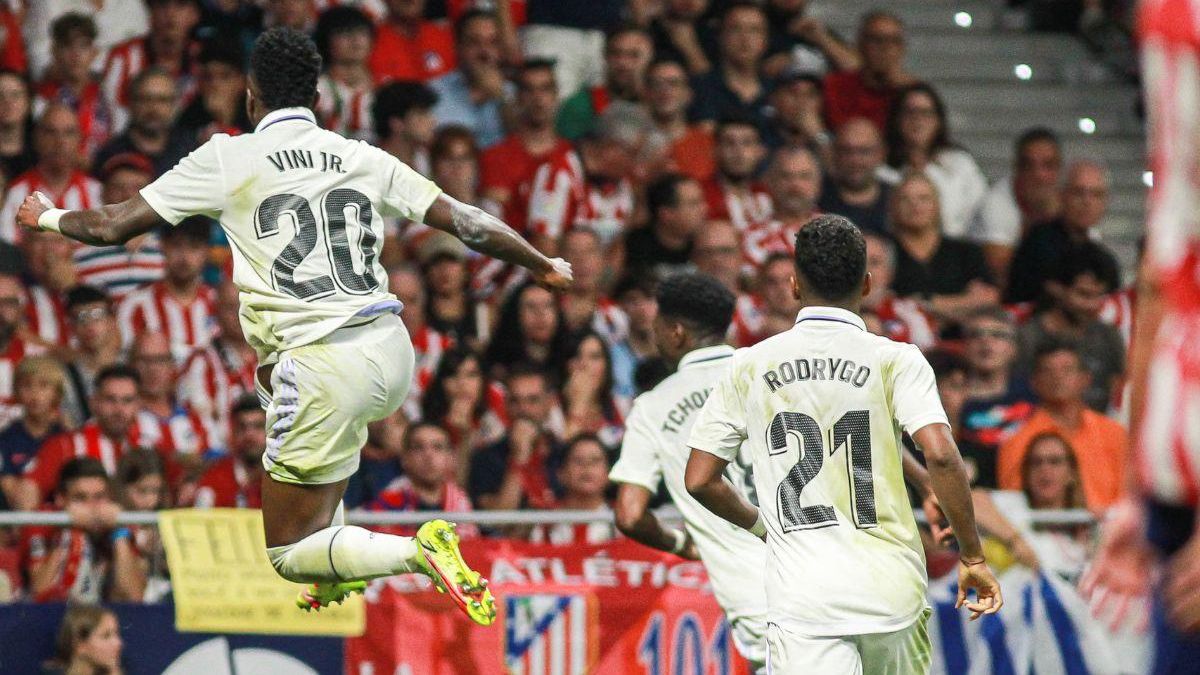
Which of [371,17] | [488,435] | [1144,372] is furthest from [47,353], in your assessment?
[1144,372]

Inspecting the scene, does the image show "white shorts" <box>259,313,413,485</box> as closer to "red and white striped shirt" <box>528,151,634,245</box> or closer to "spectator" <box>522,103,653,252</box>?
"spectator" <box>522,103,653,252</box>

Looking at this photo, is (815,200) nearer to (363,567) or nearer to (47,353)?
(47,353)

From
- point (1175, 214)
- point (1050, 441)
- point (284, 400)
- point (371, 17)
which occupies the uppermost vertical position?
point (371, 17)

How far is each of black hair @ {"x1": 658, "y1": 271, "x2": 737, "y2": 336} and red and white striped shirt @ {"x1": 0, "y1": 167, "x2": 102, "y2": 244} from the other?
4106mm

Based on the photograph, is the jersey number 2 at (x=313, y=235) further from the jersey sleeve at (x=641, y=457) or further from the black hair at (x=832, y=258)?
the black hair at (x=832, y=258)

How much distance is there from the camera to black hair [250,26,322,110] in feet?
20.3

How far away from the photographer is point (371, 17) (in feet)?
37.3

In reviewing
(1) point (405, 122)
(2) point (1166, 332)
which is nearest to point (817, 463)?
(2) point (1166, 332)

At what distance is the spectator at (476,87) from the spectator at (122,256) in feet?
6.71

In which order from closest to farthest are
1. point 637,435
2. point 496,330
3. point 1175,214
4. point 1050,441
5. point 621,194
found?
1. point 1175,214
2. point 637,435
3. point 1050,441
4. point 496,330
5. point 621,194

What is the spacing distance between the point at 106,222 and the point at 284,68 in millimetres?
790

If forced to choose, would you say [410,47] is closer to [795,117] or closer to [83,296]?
[795,117]

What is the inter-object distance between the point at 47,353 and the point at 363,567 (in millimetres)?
3695

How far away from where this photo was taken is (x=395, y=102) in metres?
10.7
